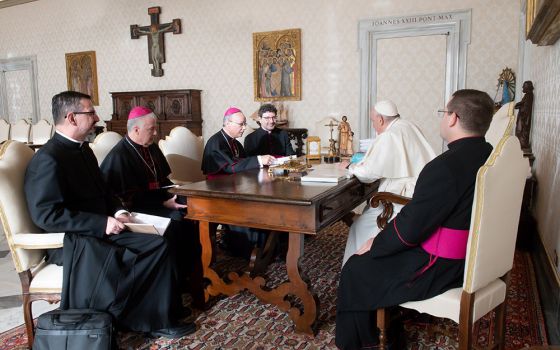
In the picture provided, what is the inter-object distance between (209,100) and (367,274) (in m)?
7.43

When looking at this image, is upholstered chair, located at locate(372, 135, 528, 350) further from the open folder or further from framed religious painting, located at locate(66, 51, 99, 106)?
framed religious painting, located at locate(66, 51, 99, 106)

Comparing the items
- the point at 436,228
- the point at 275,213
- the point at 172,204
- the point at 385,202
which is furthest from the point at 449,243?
the point at 172,204

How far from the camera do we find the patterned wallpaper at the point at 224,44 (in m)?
6.91

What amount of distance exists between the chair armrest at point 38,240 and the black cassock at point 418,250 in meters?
1.56

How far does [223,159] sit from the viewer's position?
13.3 ft

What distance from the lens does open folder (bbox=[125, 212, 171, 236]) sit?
109 inches

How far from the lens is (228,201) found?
9.24ft

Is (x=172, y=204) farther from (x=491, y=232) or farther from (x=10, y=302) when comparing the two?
(x=491, y=232)

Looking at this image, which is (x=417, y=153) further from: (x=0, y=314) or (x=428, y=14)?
(x=428, y=14)

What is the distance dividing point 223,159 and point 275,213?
1.47 m

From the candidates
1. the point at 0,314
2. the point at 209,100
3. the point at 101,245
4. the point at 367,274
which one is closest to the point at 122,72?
the point at 209,100

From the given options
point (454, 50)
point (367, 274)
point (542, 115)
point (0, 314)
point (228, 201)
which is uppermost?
point (454, 50)

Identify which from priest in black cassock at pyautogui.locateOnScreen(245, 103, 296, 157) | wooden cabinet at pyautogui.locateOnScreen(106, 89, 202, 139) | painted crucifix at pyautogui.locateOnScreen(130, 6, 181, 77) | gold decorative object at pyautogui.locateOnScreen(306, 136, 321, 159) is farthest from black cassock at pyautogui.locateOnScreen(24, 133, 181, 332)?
painted crucifix at pyautogui.locateOnScreen(130, 6, 181, 77)

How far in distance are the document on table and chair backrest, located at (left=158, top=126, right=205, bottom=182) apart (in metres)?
1.47
